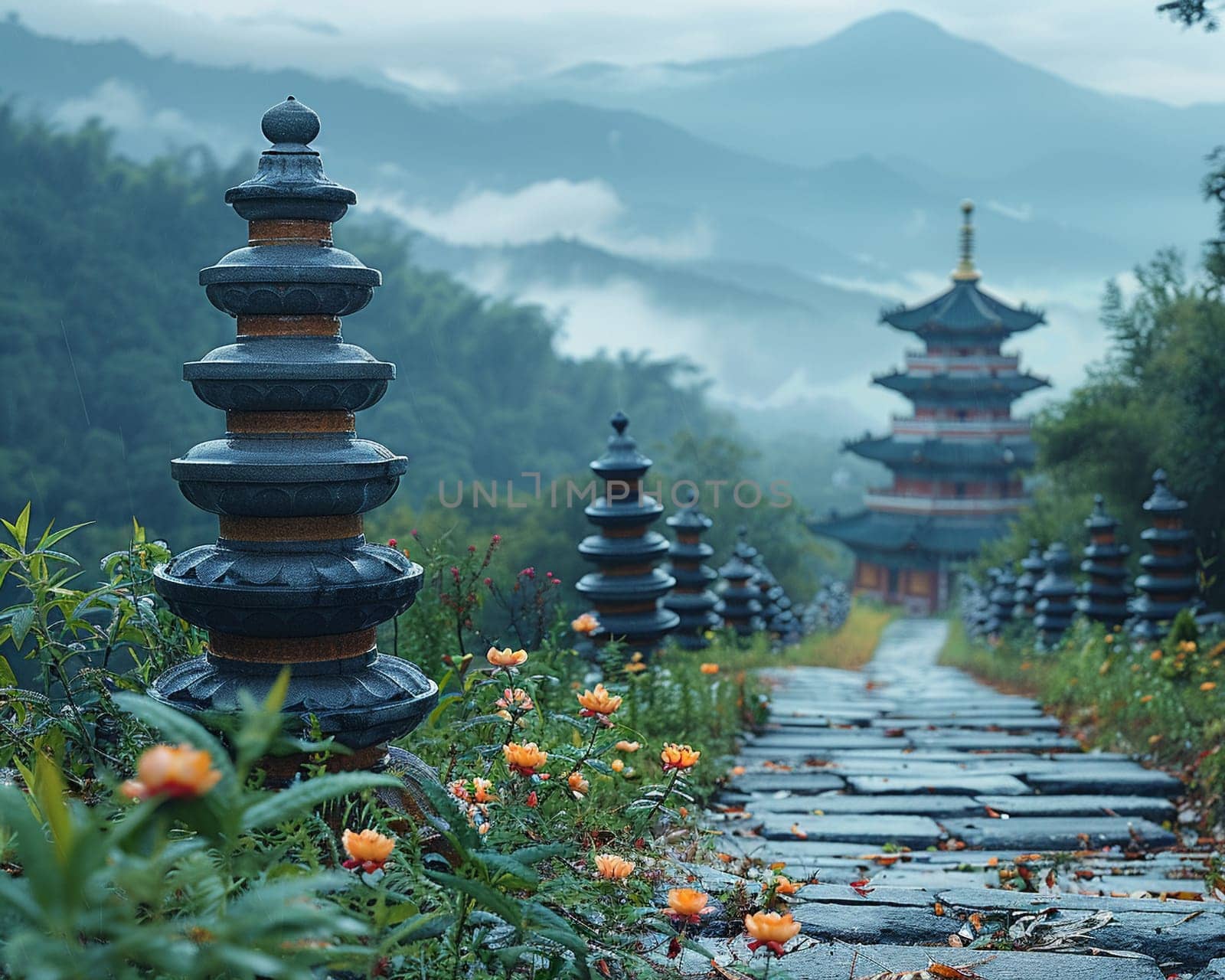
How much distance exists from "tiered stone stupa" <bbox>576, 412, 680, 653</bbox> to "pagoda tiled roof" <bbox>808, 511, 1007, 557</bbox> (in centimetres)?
2698

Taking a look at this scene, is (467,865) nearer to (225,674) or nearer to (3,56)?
(225,674)

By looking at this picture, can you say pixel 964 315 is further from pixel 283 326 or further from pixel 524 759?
pixel 524 759

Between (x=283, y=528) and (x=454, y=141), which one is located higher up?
(x=454, y=141)

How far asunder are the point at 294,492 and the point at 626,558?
340cm

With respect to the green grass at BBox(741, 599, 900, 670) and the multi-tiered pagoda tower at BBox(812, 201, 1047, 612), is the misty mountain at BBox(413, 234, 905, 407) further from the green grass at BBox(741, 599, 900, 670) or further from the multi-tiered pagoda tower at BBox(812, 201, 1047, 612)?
the green grass at BBox(741, 599, 900, 670)

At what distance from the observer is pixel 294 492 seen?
8.16ft

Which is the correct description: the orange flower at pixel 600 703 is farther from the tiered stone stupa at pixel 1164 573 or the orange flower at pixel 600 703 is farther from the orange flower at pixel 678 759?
the tiered stone stupa at pixel 1164 573

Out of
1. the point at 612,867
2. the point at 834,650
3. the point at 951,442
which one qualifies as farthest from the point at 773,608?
the point at 951,442

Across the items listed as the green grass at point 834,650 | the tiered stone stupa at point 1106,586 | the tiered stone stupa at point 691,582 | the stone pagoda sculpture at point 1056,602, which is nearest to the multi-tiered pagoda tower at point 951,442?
the green grass at point 834,650

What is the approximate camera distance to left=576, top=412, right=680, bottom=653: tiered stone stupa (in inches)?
228

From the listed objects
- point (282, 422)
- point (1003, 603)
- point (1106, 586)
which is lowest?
point (1003, 603)

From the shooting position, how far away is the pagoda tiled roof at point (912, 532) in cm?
3231

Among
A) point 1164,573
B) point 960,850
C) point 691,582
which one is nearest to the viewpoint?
point 960,850

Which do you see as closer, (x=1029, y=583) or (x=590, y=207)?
(x=1029, y=583)
